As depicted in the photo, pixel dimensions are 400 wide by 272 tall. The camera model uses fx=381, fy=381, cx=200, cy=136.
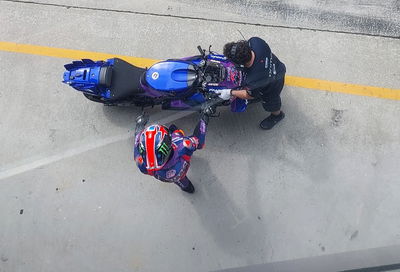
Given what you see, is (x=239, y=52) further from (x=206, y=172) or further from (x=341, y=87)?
(x=341, y=87)

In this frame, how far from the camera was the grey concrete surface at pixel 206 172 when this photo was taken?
495 centimetres

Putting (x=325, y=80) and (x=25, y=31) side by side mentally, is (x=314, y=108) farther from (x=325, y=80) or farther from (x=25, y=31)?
(x=25, y=31)

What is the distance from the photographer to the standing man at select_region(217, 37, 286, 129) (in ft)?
13.5

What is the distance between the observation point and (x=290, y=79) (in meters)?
5.62

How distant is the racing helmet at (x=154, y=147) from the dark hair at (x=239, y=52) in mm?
1117

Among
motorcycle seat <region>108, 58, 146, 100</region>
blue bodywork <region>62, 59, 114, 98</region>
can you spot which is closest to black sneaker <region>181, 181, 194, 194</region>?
motorcycle seat <region>108, 58, 146, 100</region>

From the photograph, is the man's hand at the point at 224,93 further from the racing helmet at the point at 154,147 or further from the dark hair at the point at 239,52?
the racing helmet at the point at 154,147

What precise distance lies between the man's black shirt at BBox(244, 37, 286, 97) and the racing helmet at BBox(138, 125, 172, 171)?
1.19 metres

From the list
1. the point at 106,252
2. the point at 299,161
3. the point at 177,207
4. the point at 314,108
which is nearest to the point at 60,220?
the point at 106,252

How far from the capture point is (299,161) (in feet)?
17.1

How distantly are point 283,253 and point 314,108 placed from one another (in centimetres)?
206

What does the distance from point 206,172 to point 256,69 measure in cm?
167

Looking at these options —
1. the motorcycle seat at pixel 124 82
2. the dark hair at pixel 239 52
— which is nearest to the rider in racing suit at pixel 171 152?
the motorcycle seat at pixel 124 82

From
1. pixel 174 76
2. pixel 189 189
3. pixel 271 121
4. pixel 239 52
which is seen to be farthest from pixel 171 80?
pixel 271 121
